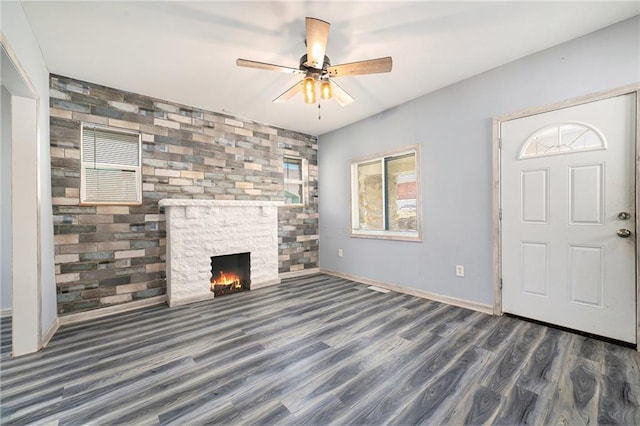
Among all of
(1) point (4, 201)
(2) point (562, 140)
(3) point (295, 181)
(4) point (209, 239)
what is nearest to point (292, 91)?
(4) point (209, 239)

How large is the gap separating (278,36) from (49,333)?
11.5 feet

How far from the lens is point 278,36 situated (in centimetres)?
225

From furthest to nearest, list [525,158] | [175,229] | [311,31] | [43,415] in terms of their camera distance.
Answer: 1. [175,229]
2. [525,158]
3. [311,31]
4. [43,415]

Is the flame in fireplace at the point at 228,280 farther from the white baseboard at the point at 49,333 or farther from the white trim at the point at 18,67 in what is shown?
A: the white trim at the point at 18,67

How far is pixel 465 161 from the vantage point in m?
3.04

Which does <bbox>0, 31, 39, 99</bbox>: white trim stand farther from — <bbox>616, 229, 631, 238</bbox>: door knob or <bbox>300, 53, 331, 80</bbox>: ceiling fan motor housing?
<bbox>616, 229, 631, 238</bbox>: door knob

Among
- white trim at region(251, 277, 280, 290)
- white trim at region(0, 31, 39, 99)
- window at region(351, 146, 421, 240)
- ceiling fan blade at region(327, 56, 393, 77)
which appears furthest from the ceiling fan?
white trim at region(251, 277, 280, 290)

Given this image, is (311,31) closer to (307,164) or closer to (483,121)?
(483,121)

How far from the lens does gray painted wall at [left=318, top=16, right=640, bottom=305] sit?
225 cm

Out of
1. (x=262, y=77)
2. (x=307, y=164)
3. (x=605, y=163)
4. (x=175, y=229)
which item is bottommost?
(x=175, y=229)

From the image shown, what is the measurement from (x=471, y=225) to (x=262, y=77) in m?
2.94

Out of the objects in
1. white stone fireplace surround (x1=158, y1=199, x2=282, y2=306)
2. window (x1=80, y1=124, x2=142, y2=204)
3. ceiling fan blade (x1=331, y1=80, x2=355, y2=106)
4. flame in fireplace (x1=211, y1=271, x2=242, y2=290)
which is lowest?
flame in fireplace (x1=211, y1=271, x2=242, y2=290)

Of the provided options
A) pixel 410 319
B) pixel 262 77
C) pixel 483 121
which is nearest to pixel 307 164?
pixel 262 77

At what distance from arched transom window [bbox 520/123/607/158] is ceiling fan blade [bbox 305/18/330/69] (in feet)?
7.30
